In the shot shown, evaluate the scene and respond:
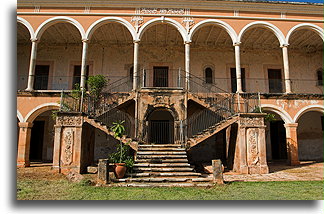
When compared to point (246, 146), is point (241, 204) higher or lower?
lower

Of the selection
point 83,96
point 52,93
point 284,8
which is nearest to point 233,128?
point 83,96

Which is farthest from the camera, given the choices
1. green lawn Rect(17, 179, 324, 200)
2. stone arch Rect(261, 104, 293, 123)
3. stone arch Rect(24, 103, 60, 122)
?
stone arch Rect(261, 104, 293, 123)

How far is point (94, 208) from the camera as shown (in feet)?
15.8

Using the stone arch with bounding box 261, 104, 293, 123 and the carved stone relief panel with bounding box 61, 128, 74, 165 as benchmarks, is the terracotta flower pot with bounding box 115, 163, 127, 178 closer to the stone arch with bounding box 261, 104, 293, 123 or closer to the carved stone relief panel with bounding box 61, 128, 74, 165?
the carved stone relief panel with bounding box 61, 128, 74, 165

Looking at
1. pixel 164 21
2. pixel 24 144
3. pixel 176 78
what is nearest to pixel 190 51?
pixel 176 78

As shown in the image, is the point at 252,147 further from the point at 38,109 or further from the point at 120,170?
the point at 38,109

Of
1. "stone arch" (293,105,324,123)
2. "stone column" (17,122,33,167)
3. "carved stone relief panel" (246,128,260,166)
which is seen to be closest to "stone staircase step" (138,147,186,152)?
"carved stone relief panel" (246,128,260,166)

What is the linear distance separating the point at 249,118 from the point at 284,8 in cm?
713

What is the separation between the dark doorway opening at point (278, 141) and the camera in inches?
577

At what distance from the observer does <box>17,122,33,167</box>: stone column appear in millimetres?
11094

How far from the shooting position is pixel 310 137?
48.4 feet

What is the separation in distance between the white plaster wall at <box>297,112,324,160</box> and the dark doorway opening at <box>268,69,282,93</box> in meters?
2.23

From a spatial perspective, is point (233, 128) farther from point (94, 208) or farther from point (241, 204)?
point (94, 208)

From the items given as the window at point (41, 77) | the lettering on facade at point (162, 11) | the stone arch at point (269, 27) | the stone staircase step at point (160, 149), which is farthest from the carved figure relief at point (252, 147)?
the window at point (41, 77)
